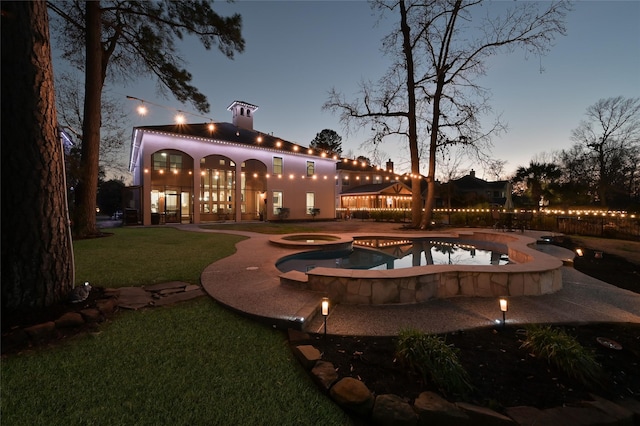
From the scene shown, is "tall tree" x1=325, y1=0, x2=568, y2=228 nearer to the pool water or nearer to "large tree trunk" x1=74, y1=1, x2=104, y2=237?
the pool water

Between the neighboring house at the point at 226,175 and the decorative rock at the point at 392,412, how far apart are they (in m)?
16.5

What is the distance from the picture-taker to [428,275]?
3998 mm

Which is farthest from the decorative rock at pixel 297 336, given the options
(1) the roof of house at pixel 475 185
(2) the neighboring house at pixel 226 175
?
(1) the roof of house at pixel 475 185

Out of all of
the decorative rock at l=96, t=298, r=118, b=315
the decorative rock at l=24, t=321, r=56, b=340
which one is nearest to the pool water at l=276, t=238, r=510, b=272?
the decorative rock at l=96, t=298, r=118, b=315

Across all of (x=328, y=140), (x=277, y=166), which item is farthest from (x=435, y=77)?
(x=328, y=140)

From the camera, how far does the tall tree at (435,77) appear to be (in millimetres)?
11680

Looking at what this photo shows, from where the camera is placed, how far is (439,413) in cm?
173

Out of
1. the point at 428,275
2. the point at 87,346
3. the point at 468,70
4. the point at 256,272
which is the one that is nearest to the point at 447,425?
the point at 428,275

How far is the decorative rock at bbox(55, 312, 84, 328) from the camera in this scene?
2789 millimetres

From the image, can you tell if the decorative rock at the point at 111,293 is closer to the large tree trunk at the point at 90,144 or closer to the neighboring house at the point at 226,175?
the large tree trunk at the point at 90,144

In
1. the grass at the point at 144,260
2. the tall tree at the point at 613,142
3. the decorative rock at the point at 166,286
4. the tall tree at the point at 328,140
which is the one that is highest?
the tall tree at the point at 328,140

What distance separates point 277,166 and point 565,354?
19.0 m

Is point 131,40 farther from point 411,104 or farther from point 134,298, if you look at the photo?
point 411,104

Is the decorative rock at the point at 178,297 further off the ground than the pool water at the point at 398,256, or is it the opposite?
the decorative rock at the point at 178,297
